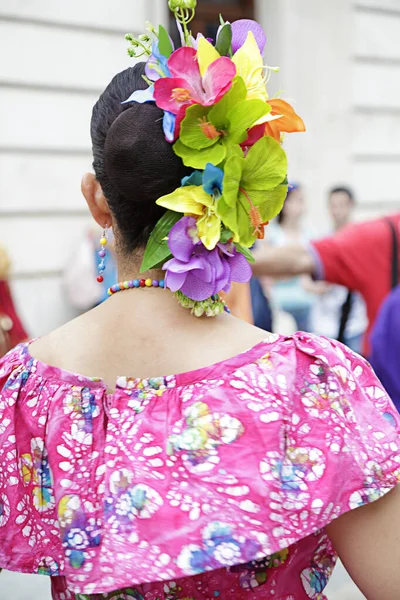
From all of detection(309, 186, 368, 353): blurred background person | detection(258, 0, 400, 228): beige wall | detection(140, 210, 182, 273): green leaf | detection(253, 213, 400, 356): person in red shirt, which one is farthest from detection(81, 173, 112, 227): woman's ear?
detection(258, 0, 400, 228): beige wall

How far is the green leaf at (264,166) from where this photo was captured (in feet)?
4.89

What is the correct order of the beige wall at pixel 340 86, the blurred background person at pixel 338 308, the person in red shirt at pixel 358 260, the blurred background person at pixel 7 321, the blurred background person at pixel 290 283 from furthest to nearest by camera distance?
the beige wall at pixel 340 86, the blurred background person at pixel 290 283, the blurred background person at pixel 338 308, the blurred background person at pixel 7 321, the person in red shirt at pixel 358 260

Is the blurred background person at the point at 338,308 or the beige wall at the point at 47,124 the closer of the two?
the blurred background person at the point at 338,308

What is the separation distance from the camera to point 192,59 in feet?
4.86

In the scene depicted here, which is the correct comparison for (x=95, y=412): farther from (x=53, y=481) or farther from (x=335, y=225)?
(x=335, y=225)

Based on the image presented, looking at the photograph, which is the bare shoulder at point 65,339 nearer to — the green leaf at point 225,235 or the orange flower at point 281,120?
the green leaf at point 225,235

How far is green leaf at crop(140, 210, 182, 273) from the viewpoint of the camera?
1.48 metres

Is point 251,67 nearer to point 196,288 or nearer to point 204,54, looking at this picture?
point 204,54

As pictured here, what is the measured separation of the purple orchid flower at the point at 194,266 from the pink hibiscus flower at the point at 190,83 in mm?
200

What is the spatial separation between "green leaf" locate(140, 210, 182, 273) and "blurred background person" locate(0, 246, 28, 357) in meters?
4.13

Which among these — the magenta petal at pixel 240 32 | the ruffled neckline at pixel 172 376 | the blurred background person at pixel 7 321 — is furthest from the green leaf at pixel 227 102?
the blurred background person at pixel 7 321

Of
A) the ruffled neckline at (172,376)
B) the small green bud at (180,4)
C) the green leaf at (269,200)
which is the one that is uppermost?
the small green bud at (180,4)

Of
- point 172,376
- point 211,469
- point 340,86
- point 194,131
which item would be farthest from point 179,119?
point 340,86

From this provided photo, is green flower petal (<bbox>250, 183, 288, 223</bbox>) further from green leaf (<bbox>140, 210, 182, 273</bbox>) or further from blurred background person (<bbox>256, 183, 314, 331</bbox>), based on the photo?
blurred background person (<bbox>256, 183, 314, 331</bbox>)
